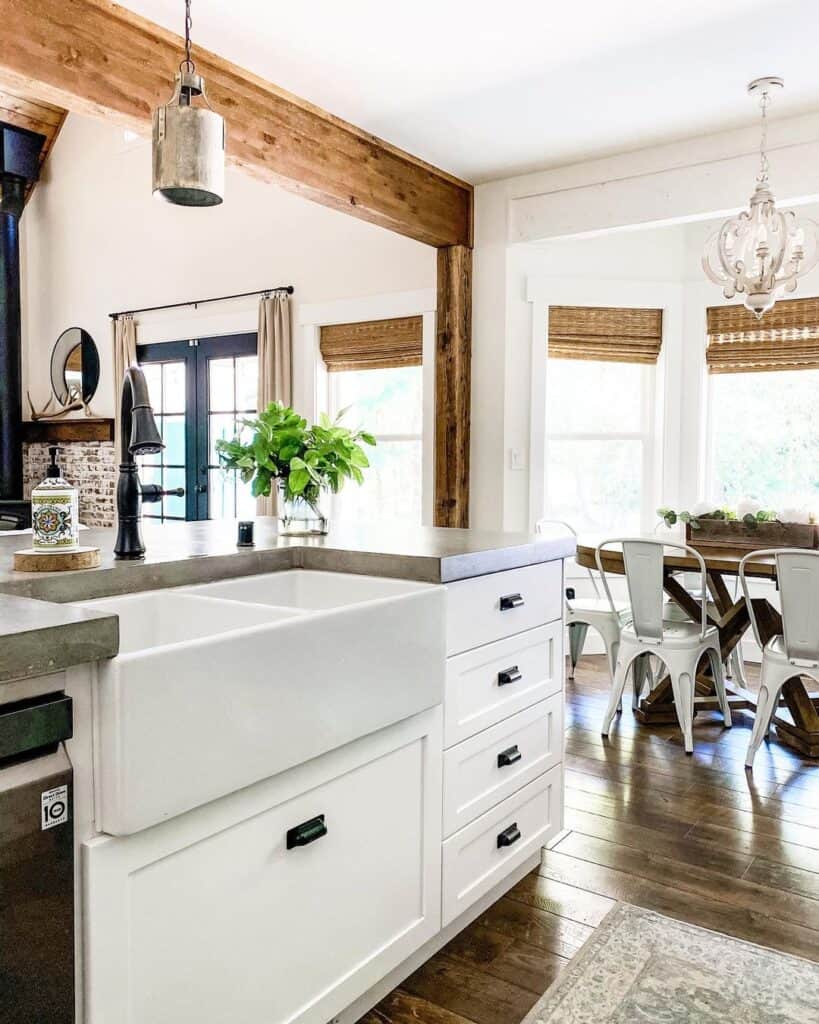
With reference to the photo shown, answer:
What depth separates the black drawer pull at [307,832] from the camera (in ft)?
5.09

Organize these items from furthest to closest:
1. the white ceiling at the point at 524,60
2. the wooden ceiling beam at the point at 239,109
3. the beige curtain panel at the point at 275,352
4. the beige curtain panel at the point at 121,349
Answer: the beige curtain panel at the point at 121,349, the beige curtain panel at the point at 275,352, the white ceiling at the point at 524,60, the wooden ceiling beam at the point at 239,109

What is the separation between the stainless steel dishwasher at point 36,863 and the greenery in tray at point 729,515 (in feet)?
11.9

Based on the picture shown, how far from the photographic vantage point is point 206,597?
1.88 m

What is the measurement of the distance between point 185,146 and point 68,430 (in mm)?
5882

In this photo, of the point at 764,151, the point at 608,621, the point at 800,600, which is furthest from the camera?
the point at 608,621

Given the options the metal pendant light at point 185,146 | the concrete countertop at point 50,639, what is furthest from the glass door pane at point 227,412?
the concrete countertop at point 50,639

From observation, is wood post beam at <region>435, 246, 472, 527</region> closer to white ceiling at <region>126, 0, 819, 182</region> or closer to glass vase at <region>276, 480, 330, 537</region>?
white ceiling at <region>126, 0, 819, 182</region>

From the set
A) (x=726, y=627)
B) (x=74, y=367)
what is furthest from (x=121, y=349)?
(x=726, y=627)

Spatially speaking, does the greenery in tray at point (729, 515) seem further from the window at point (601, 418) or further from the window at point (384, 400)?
the window at point (384, 400)

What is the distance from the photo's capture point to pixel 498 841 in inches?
88.4

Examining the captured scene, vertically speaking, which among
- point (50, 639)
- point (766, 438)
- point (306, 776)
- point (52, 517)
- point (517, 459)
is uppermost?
point (766, 438)

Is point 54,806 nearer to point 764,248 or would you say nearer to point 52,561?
point 52,561

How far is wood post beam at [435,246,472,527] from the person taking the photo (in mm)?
4824

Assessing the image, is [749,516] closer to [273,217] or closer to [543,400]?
[543,400]
